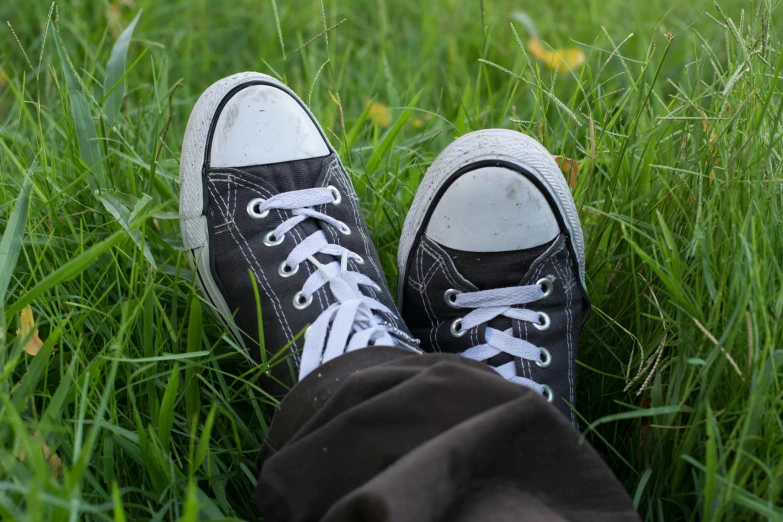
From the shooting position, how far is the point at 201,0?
2088 millimetres

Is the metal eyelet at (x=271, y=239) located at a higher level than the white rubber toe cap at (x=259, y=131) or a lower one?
lower

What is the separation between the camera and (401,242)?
1.31 meters

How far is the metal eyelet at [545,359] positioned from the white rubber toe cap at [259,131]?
21.7 inches

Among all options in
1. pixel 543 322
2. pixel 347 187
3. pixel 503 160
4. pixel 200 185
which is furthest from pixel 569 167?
pixel 200 185

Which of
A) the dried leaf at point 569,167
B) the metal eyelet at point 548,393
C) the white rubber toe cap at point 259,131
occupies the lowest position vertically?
the metal eyelet at point 548,393

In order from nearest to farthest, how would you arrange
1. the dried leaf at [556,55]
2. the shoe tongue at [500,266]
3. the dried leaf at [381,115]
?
the shoe tongue at [500,266]
the dried leaf at [381,115]
the dried leaf at [556,55]

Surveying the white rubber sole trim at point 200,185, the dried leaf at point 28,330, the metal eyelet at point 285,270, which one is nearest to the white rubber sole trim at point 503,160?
the metal eyelet at point 285,270

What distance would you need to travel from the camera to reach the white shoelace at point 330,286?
1.03 meters

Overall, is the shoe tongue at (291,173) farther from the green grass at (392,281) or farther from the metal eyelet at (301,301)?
the metal eyelet at (301,301)

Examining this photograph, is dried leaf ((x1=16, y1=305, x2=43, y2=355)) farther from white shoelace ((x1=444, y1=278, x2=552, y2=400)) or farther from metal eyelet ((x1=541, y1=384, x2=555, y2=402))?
metal eyelet ((x1=541, y1=384, x2=555, y2=402))

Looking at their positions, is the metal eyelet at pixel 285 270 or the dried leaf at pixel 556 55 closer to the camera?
the metal eyelet at pixel 285 270

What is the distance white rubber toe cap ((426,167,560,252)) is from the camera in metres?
1.21

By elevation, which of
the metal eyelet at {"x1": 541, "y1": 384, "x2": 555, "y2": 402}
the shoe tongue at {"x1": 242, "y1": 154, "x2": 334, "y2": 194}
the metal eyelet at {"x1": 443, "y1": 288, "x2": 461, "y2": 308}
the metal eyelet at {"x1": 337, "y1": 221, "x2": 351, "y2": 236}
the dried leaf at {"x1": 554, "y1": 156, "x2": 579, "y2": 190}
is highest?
the shoe tongue at {"x1": 242, "y1": 154, "x2": 334, "y2": 194}

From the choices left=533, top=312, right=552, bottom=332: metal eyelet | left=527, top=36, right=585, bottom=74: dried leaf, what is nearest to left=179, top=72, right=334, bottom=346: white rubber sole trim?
left=533, top=312, right=552, bottom=332: metal eyelet
